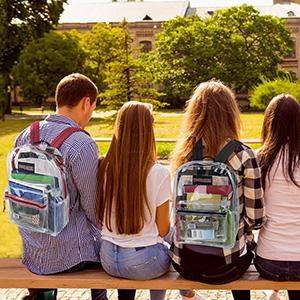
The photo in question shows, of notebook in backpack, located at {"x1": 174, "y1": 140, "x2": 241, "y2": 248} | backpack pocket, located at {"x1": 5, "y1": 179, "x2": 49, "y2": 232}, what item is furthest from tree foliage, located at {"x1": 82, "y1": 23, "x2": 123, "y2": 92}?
notebook in backpack, located at {"x1": 174, "y1": 140, "x2": 241, "y2": 248}

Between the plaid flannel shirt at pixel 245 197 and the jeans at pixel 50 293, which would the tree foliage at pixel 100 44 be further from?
the plaid flannel shirt at pixel 245 197

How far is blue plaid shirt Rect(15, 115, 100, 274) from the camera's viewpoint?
3.81 meters

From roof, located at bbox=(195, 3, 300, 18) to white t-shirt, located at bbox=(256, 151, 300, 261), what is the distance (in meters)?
56.8

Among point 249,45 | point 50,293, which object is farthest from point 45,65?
point 50,293

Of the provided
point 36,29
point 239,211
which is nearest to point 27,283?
point 239,211

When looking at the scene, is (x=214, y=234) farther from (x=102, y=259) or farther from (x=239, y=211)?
(x=102, y=259)

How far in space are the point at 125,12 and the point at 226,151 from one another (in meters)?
59.7

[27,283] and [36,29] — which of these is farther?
[36,29]

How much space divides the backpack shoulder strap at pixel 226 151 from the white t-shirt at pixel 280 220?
1.05ft

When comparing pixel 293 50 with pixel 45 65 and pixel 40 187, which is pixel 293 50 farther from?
pixel 40 187

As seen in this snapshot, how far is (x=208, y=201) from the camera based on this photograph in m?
3.54

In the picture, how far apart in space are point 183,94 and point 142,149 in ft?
149

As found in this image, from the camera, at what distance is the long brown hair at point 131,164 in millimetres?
3658

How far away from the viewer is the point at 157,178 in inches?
145
